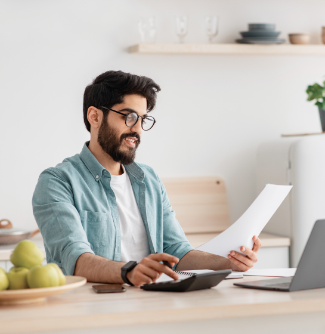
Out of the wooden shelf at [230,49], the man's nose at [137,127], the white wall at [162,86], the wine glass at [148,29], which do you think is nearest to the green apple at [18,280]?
the man's nose at [137,127]

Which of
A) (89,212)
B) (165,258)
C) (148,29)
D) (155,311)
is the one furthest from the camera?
(148,29)

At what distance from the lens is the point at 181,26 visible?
3.08 m

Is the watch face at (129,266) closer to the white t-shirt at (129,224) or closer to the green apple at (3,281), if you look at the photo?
the green apple at (3,281)

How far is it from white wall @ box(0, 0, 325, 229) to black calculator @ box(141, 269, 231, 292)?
6.18 ft

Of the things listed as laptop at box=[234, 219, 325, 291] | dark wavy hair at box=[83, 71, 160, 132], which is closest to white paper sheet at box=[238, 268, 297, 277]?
laptop at box=[234, 219, 325, 291]

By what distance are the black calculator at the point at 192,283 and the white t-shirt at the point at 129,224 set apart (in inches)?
25.3

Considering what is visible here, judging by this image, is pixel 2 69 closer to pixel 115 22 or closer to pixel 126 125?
pixel 115 22

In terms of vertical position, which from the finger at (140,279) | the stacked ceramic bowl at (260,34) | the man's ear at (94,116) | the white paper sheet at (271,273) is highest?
the stacked ceramic bowl at (260,34)

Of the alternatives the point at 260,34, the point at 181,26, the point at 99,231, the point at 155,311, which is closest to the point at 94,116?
the point at 99,231

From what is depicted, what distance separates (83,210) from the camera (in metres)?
1.82

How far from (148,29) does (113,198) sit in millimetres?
1469

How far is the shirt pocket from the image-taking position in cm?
183

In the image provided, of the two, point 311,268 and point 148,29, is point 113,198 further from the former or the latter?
point 148,29

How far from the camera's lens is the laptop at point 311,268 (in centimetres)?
124
